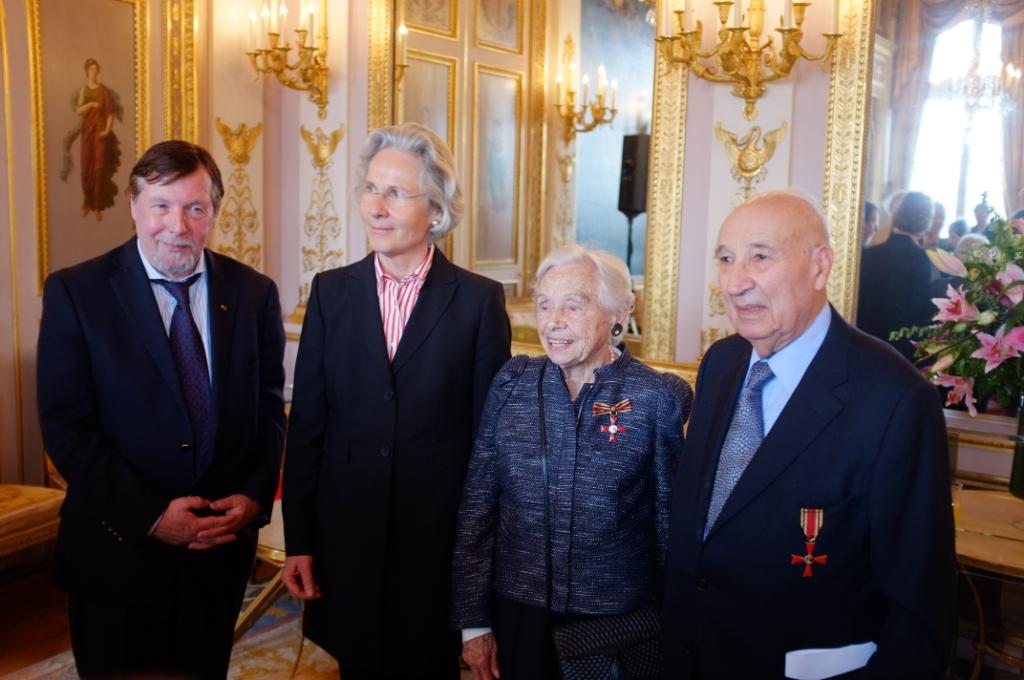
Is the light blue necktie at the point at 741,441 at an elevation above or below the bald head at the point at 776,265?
below

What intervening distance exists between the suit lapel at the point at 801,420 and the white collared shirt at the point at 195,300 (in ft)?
4.10

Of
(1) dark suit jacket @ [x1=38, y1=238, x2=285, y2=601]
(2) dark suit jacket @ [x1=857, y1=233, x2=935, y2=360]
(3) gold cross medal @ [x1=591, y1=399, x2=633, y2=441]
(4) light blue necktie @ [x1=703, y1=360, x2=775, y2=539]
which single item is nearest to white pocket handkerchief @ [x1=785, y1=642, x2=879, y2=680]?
(4) light blue necktie @ [x1=703, y1=360, x2=775, y2=539]

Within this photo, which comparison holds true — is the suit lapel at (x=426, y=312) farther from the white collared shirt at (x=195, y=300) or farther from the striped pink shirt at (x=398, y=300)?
the white collared shirt at (x=195, y=300)

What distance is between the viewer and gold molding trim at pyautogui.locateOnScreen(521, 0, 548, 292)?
420 centimetres

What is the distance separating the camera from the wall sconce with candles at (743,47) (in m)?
3.31

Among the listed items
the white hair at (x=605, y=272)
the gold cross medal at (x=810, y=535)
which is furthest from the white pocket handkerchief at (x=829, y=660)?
the white hair at (x=605, y=272)

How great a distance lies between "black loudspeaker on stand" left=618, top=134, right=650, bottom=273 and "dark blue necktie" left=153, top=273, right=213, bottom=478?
209 cm

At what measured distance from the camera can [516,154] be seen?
4312 millimetres

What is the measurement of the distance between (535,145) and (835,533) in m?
3.02

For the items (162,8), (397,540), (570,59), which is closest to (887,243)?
(570,59)

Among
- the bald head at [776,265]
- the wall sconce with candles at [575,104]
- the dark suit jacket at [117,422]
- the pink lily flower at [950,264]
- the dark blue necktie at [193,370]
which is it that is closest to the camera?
the bald head at [776,265]

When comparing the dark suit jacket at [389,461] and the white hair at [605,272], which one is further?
the dark suit jacket at [389,461]

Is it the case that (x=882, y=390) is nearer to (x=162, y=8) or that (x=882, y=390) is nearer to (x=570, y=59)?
(x=570, y=59)

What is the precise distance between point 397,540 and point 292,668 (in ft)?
5.76
